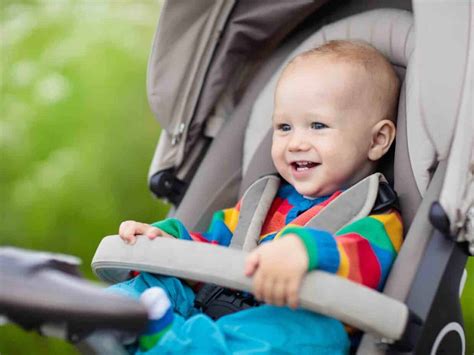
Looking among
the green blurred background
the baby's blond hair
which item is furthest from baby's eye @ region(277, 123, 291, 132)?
the green blurred background

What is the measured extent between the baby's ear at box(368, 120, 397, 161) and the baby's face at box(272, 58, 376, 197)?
0.05 feet

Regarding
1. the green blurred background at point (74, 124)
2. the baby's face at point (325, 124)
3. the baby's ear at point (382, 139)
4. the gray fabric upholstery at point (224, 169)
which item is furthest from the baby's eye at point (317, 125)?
the green blurred background at point (74, 124)

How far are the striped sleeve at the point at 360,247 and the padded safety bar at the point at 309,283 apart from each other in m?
0.05

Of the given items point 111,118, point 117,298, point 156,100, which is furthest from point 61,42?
point 117,298

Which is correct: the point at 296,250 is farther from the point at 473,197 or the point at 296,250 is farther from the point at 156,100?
the point at 156,100

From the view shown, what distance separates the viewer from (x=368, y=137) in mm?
1474

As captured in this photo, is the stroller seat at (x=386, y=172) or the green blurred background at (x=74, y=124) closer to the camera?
the stroller seat at (x=386, y=172)

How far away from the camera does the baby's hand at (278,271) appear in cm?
110

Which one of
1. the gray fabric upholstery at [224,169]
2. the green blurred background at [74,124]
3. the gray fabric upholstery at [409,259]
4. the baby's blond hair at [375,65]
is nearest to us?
the gray fabric upholstery at [409,259]

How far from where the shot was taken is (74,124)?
114 inches

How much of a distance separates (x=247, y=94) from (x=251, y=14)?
181 millimetres

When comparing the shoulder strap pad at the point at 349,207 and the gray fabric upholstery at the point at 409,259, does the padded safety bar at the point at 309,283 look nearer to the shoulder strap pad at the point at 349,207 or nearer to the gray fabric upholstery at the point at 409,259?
the gray fabric upholstery at the point at 409,259

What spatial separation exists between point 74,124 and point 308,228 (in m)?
1.85

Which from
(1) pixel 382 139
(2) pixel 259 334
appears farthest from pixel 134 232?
(1) pixel 382 139
